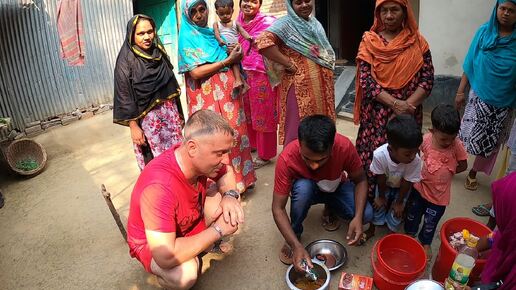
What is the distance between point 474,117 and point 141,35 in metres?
2.89

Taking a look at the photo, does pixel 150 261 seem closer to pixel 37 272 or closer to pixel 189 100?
pixel 37 272

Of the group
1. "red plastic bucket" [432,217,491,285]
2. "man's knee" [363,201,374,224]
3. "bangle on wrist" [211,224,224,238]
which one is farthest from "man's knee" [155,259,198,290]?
"red plastic bucket" [432,217,491,285]

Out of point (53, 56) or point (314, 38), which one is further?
point (53, 56)

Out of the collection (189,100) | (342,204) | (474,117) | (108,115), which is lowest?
(108,115)

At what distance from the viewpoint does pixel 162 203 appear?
1776mm

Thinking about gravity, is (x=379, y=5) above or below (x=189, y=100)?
above

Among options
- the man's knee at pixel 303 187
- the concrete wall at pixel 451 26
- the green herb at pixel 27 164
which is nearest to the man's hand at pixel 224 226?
the man's knee at pixel 303 187

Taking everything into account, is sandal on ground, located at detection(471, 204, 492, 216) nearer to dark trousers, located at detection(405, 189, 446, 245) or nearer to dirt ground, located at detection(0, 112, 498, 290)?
dirt ground, located at detection(0, 112, 498, 290)

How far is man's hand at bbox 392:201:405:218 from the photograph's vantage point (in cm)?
243

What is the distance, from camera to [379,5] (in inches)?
101

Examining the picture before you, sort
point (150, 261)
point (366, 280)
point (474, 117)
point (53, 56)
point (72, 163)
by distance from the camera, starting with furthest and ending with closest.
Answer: point (53, 56)
point (72, 163)
point (474, 117)
point (366, 280)
point (150, 261)

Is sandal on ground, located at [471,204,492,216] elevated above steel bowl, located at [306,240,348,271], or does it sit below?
below

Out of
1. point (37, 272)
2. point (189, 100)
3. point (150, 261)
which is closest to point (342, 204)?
point (150, 261)

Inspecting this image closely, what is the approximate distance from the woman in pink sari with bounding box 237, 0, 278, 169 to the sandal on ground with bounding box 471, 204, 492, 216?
6.50 feet
